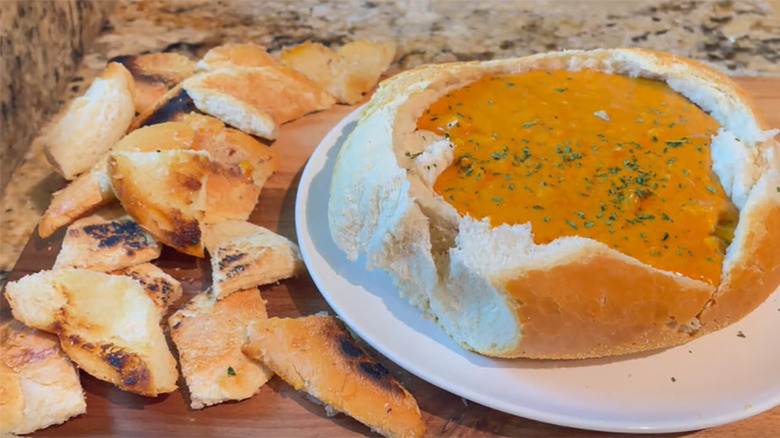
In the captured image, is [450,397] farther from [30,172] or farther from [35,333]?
[30,172]

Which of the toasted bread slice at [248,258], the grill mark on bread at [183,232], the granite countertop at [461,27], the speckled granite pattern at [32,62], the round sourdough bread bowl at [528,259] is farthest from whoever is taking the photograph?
the granite countertop at [461,27]

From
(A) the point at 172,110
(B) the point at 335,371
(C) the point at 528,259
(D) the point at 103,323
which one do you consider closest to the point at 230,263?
(D) the point at 103,323

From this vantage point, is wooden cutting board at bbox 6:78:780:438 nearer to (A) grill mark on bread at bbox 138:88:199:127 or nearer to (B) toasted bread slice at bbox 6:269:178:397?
(B) toasted bread slice at bbox 6:269:178:397

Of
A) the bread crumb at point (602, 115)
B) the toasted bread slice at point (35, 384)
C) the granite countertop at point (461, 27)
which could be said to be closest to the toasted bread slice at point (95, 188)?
the toasted bread slice at point (35, 384)

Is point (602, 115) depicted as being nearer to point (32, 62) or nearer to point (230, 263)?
point (230, 263)

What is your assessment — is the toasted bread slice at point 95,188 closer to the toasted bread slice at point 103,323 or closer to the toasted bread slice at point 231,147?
the toasted bread slice at point 231,147

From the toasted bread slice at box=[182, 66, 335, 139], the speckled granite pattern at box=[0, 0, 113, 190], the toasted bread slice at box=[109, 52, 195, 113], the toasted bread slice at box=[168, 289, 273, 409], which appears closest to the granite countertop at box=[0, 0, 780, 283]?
the speckled granite pattern at box=[0, 0, 113, 190]

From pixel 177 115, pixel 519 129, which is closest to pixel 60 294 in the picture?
pixel 177 115
